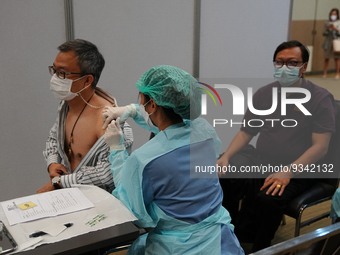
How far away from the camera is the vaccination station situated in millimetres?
1217

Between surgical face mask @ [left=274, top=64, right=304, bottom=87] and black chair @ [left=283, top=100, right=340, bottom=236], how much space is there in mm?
303

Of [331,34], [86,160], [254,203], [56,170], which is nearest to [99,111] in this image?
[86,160]

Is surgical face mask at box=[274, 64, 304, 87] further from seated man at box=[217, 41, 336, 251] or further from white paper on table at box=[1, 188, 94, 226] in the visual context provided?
white paper on table at box=[1, 188, 94, 226]

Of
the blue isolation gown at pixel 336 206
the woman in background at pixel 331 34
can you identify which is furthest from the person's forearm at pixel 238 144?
the woman in background at pixel 331 34

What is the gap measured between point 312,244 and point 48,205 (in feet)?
3.05

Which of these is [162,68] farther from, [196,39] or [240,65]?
[240,65]

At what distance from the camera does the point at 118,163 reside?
1448 millimetres

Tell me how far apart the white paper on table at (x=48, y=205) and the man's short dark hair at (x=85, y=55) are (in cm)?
66

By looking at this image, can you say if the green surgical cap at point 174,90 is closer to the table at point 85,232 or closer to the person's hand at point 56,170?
the table at point 85,232

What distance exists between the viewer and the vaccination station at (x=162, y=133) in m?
1.22

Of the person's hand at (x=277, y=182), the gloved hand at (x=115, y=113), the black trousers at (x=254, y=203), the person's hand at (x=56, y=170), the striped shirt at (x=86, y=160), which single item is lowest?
the black trousers at (x=254, y=203)

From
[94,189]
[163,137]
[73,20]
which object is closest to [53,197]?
[94,189]

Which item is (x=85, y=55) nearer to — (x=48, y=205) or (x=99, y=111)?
(x=99, y=111)

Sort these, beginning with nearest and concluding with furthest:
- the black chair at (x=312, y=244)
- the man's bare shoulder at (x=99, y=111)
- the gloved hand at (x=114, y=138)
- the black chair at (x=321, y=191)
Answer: the black chair at (x=312, y=244)
the gloved hand at (x=114, y=138)
the man's bare shoulder at (x=99, y=111)
the black chair at (x=321, y=191)
